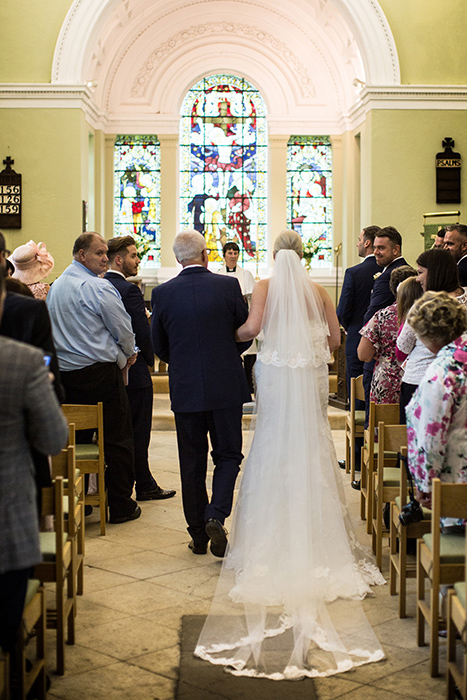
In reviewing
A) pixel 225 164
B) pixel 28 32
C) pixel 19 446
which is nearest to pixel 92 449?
pixel 19 446

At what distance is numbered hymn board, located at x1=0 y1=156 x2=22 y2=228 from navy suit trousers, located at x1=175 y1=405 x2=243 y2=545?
7364 mm

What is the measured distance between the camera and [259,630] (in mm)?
3477

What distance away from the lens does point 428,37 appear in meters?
11.1

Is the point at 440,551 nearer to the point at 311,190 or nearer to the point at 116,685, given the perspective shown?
the point at 116,685

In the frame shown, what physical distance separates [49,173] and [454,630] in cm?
965

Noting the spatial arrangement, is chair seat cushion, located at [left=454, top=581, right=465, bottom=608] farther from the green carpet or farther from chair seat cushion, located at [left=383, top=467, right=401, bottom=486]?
chair seat cushion, located at [left=383, top=467, right=401, bottom=486]

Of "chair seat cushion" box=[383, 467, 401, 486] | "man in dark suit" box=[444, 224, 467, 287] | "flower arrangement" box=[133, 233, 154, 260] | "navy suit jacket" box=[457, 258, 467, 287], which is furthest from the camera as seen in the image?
"flower arrangement" box=[133, 233, 154, 260]

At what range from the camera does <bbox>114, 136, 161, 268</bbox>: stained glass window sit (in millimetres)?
14734

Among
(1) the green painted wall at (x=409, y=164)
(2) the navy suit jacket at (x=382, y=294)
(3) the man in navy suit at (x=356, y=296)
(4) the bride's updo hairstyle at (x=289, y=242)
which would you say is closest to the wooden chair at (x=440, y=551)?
(4) the bride's updo hairstyle at (x=289, y=242)

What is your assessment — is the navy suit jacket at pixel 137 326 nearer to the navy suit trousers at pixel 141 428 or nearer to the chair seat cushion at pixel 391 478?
the navy suit trousers at pixel 141 428

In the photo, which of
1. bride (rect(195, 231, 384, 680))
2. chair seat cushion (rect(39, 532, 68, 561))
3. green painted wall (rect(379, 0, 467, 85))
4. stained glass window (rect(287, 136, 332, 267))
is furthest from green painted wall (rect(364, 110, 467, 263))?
chair seat cushion (rect(39, 532, 68, 561))

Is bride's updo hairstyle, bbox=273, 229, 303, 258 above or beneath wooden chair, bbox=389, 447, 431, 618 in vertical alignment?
above

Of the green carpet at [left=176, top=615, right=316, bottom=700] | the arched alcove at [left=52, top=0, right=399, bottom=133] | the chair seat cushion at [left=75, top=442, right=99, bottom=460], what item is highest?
the arched alcove at [left=52, top=0, right=399, bottom=133]

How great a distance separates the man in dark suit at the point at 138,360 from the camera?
5723 mm
